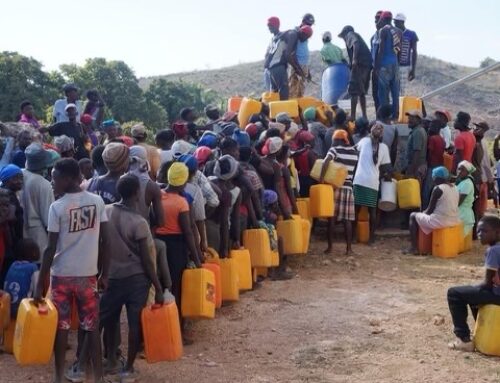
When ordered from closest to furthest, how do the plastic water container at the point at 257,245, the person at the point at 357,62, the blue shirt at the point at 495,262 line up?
the blue shirt at the point at 495,262 < the plastic water container at the point at 257,245 < the person at the point at 357,62

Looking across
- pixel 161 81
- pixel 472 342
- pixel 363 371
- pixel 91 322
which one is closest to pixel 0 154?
pixel 91 322

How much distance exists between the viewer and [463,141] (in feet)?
34.8

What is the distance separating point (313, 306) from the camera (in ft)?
24.5

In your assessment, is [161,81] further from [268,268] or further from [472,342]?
[472,342]

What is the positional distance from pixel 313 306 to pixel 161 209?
7.75 feet

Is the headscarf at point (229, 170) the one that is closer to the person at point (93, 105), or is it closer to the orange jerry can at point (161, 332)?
the orange jerry can at point (161, 332)

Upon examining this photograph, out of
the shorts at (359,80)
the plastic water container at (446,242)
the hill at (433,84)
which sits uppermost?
the hill at (433,84)

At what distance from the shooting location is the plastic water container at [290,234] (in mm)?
8672

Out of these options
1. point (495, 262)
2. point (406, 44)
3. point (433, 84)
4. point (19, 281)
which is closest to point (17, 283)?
point (19, 281)

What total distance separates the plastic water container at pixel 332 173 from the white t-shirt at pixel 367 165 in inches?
16.3

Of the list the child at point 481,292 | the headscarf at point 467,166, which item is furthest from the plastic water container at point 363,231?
the child at point 481,292

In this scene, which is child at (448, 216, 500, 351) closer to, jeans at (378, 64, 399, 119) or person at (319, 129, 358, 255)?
person at (319, 129, 358, 255)

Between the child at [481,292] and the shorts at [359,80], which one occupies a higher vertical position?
the shorts at [359,80]

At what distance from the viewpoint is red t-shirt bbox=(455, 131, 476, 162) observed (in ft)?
34.7
